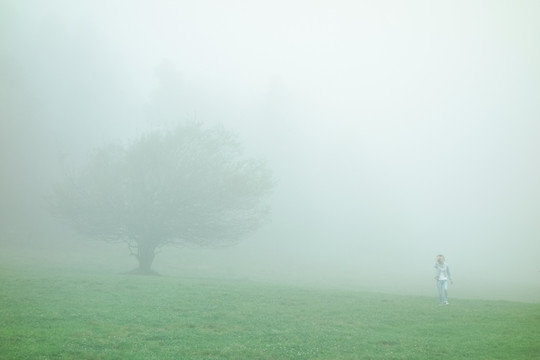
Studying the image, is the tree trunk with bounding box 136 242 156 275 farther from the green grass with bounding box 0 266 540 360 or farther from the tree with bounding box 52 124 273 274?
the green grass with bounding box 0 266 540 360

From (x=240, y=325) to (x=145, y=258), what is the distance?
27222 mm

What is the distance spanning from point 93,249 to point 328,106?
118 metres

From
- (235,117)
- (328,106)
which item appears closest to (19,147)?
(235,117)

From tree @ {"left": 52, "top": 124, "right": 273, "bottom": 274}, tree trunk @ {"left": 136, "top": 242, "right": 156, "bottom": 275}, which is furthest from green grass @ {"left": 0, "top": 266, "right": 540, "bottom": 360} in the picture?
tree @ {"left": 52, "top": 124, "right": 273, "bottom": 274}

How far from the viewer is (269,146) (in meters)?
98.1

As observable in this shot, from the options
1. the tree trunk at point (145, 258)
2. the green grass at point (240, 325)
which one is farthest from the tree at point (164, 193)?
the green grass at point (240, 325)

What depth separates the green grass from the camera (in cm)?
1619

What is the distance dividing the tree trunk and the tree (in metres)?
0.09

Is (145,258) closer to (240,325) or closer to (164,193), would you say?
(164,193)

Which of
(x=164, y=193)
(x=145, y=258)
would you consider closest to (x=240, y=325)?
(x=145, y=258)

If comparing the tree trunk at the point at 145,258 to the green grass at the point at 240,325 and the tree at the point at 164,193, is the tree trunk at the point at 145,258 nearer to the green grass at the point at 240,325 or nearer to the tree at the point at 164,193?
the tree at the point at 164,193

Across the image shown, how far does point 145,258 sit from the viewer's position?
45.3 m

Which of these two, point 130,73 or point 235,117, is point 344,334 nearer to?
point 235,117

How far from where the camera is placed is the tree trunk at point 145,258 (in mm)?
44750
